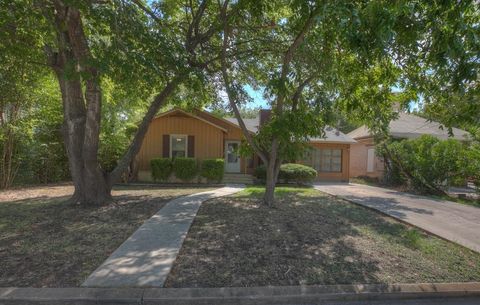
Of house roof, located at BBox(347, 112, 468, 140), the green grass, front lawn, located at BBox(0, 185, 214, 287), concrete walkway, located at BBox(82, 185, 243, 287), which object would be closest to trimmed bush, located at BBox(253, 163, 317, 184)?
the green grass

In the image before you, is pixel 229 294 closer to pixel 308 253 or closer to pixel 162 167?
pixel 308 253

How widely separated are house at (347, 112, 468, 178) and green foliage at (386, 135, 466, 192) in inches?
167

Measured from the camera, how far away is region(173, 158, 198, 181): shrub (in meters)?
18.2

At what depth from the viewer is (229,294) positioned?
441 centimetres

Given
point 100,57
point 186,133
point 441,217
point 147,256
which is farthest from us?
point 186,133

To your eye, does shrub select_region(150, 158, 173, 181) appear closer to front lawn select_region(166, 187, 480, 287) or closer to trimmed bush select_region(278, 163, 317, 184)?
trimmed bush select_region(278, 163, 317, 184)

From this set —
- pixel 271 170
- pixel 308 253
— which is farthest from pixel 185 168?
pixel 308 253

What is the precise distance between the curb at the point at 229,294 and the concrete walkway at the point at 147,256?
21 cm

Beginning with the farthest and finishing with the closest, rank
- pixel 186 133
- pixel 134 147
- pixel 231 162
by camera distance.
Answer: pixel 231 162
pixel 186 133
pixel 134 147

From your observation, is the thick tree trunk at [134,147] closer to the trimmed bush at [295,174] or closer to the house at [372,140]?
the trimmed bush at [295,174]

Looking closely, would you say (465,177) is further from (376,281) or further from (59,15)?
(59,15)

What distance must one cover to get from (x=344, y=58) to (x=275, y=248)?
475 cm

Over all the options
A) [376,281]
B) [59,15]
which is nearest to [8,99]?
[59,15]

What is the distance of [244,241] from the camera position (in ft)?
21.1
